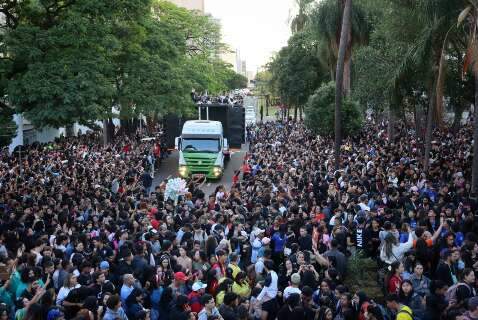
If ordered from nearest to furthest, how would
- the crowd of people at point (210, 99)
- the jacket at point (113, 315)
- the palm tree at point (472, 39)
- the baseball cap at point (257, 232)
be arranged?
the jacket at point (113, 315) → the baseball cap at point (257, 232) → the palm tree at point (472, 39) → the crowd of people at point (210, 99)

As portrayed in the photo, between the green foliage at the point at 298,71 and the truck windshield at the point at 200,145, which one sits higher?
the green foliage at the point at 298,71

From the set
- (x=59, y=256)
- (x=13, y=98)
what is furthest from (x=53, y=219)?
(x=13, y=98)

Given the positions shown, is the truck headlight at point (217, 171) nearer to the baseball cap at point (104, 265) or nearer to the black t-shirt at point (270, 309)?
the baseball cap at point (104, 265)

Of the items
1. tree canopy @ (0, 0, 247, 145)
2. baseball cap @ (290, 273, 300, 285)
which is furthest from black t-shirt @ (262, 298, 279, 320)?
tree canopy @ (0, 0, 247, 145)

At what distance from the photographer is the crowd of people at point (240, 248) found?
27.6ft

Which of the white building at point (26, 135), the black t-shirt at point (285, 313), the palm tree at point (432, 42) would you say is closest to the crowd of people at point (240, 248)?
the black t-shirt at point (285, 313)

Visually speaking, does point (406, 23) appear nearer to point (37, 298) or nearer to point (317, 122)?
point (317, 122)

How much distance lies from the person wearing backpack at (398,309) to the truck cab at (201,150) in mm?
19921

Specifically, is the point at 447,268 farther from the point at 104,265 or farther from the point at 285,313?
the point at 104,265

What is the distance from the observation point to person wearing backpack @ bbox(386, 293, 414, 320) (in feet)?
25.4

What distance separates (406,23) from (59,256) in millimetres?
16034

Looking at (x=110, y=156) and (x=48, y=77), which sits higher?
(x=48, y=77)

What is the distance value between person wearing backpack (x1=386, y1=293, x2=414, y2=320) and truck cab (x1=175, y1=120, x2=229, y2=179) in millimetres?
19921

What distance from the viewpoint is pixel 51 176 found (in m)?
20.7
